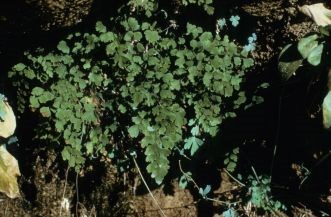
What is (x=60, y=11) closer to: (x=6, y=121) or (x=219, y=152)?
(x=6, y=121)

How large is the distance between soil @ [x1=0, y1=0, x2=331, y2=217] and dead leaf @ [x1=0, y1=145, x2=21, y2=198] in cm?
22

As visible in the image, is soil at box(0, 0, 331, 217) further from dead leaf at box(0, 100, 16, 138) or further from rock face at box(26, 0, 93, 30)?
dead leaf at box(0, 100, 16, 138)

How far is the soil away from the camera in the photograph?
7.89 feet

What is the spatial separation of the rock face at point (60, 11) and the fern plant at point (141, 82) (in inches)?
3.7

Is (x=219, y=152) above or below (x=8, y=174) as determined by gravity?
below

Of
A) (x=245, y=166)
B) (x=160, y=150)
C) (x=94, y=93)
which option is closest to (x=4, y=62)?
(x=94, y=93)

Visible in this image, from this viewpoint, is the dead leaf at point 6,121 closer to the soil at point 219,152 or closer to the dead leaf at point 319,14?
the soil at point 219,152

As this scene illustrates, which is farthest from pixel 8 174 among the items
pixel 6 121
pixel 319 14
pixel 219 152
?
pixel 319 14

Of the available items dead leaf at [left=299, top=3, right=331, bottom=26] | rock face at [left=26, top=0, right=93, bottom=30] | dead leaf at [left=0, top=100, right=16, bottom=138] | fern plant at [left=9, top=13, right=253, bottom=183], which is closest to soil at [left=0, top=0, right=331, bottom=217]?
rock face at [left=26, top=0, right=93, bottom=30]

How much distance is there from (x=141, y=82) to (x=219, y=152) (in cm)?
67

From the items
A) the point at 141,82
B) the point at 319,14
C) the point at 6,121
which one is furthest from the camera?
the point at 6,121

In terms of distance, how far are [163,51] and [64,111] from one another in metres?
0.62

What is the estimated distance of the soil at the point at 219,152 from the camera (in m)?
2.41

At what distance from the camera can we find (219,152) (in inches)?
102
